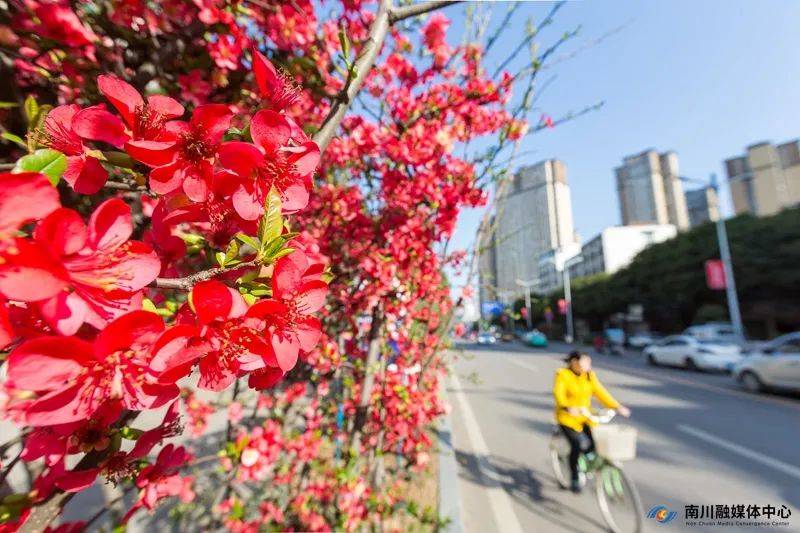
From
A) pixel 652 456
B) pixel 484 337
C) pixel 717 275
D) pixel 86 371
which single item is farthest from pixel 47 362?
pixel 484 337

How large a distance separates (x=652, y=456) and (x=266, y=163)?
6535mm

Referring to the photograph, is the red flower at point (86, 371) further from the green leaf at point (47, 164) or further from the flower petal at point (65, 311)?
the green leaf at point (47, 164)

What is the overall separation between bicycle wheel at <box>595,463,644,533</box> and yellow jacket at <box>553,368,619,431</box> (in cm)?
49

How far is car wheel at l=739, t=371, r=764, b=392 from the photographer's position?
31.1 feet

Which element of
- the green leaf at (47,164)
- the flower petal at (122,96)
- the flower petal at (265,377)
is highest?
the flower petal at (122,96)

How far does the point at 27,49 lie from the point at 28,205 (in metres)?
1.92

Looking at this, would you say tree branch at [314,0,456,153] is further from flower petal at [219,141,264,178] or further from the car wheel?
the car wheel

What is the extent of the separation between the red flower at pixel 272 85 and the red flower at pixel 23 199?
342 millimetres

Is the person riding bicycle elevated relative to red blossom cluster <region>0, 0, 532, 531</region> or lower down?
lower down

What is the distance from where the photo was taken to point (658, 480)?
459 centimetres

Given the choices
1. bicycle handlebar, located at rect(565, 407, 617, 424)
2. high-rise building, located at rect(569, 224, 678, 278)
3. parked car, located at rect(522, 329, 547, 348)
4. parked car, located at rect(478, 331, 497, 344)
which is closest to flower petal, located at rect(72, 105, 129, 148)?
bicycle handlebar, located at rect(565, 407, 617, 424)

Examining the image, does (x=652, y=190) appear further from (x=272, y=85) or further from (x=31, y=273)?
(x=31, y=273)

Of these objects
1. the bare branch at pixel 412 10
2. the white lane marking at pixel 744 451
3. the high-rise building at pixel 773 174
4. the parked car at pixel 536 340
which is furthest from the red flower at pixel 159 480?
the high-rise building at pixel 773 174

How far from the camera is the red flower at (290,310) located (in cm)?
63
